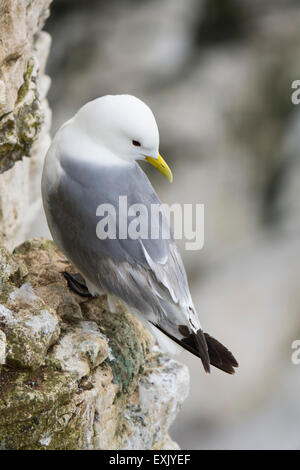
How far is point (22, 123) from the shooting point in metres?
2.32

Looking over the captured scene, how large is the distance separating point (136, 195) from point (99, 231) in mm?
180

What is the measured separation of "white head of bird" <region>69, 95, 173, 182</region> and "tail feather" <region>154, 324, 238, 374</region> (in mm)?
574

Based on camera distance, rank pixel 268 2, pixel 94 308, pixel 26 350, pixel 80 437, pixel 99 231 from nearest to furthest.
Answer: pixel 26 350 < pixel 80 437 < pixel 99 231 < pixel 94 308 < pixel 268 2

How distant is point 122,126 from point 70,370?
0.76m

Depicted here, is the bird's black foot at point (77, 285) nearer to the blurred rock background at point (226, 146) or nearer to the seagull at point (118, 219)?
the seagull at point (118, 219)

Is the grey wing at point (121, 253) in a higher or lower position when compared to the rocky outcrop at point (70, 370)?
higher

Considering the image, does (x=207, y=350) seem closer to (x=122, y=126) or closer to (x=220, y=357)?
(x=220, y=357)

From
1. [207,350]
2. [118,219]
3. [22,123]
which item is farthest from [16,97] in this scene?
[207,350]

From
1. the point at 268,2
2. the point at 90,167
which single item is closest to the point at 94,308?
the point at 90,167

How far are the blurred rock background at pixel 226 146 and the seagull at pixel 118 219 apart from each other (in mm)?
3333

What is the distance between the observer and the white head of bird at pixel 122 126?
205 centimetres

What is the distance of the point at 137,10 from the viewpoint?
5469 mm

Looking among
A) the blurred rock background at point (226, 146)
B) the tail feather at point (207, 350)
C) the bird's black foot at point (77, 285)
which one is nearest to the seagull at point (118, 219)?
the tail feather at point (207, 350)
